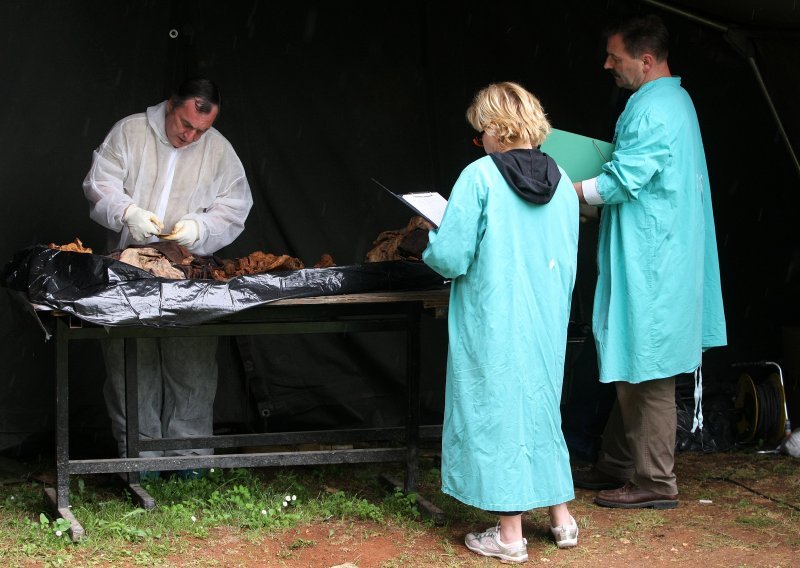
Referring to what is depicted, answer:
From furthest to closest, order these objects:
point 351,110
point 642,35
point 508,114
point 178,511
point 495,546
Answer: point 351,110
point 642,35
point 178,511
point 495,546
point 508,114

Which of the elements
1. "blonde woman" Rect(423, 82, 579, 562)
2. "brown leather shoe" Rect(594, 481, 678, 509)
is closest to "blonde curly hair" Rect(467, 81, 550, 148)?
"blonde woman" Rect(423, 82, 579, 562)

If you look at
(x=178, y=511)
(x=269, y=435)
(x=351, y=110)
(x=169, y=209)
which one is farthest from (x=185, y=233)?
(x=351, y=110)

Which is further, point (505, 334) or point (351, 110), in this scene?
point (351, 110)

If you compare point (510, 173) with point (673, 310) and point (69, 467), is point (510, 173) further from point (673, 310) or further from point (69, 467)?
point (69, 467)

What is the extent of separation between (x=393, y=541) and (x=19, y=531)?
4.52 ft

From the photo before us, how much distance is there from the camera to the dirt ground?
363cm

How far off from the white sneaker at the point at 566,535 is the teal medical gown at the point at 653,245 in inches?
26.4

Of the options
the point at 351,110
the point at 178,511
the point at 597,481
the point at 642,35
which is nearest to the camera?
the point at 178,511

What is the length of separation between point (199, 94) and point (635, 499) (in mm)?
2472

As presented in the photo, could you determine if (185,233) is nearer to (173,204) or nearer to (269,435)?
(173,204)

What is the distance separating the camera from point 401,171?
5.50 meters

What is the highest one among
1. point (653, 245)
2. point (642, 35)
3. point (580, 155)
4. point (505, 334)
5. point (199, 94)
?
point (642, 35)

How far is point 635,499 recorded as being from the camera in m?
4.27

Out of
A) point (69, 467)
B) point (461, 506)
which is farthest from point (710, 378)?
point (69, 467)
